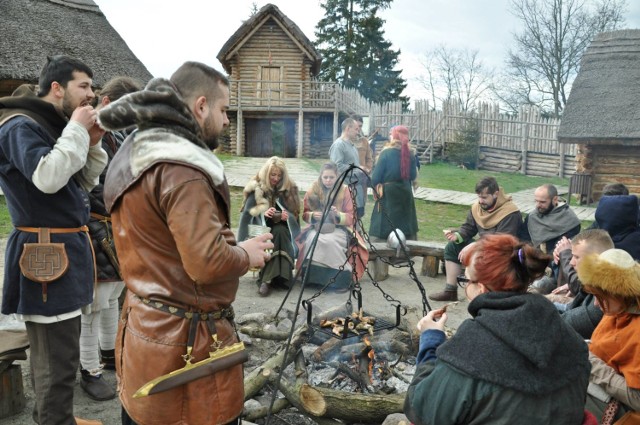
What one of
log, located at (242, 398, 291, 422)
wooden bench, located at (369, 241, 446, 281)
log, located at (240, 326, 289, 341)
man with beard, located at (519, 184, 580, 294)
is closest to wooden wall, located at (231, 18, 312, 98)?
wooden bench, located at (369, 241, 446, 281)

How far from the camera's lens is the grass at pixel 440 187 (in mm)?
10564

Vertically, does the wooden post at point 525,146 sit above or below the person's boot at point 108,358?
above

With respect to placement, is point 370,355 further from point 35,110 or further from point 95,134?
point 35,110

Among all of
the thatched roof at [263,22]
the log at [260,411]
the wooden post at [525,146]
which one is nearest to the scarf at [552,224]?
the log at [260,411]

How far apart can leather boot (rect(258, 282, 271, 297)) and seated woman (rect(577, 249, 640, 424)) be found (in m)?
4.14

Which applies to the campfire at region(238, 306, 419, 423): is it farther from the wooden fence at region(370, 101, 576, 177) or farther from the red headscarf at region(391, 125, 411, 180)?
the wooden fence at region(370, 101, 576, 177)

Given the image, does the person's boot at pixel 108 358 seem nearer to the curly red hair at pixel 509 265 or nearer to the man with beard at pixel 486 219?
the curly red hair at pixel 509 265

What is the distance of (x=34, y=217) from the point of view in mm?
2930

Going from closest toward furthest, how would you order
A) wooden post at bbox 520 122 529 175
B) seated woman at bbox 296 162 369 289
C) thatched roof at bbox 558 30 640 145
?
seated woman at bbox 296 162 369 289, thatched roof at bbox 558 30 640 145, wooden post at bbox 520 122 529 175

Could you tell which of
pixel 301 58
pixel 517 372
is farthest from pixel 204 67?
pixel 301 58

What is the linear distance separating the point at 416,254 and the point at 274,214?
2108 millimetres

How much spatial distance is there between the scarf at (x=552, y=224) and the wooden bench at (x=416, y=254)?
1.40 metres

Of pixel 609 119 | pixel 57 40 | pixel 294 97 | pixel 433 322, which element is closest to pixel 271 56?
pixel 294 97

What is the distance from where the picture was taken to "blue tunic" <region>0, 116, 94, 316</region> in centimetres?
279
